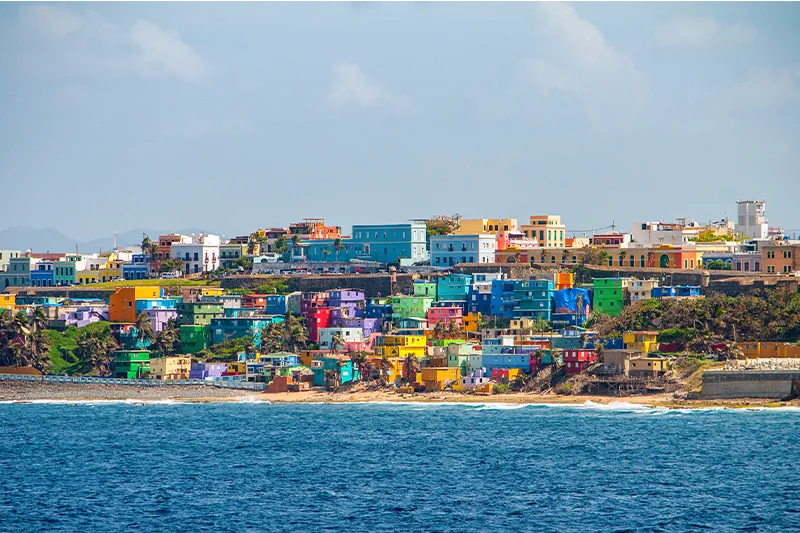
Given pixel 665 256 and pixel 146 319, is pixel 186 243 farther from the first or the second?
pixel 665 256

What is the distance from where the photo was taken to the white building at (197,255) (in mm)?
128500

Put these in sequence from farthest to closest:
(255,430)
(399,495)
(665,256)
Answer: (665,256) < (255,430) < (399,495)

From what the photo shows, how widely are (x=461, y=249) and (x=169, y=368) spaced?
29685 mm

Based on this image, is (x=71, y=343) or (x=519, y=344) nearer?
(x=519, y=344)

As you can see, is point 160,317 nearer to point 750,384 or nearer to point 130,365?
point 130,365

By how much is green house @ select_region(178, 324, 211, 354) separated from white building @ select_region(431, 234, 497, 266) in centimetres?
2224

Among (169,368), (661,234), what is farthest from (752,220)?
(169,368)

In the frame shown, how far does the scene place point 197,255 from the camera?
424 feet

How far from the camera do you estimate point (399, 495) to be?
58.6m

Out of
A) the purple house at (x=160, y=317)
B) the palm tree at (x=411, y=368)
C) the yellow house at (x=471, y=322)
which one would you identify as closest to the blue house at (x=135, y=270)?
the purple house at (x=160, y=317)

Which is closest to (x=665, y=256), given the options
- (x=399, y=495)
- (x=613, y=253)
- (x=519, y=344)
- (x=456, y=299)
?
(x=613, y=253)

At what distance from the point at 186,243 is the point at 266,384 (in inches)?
1614

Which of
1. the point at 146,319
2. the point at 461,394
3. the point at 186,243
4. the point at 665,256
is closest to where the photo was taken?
the point at 461,394

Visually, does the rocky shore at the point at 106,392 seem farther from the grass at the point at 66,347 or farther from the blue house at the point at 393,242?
the blue house at the point at 393,242
